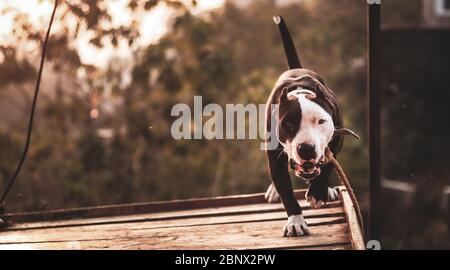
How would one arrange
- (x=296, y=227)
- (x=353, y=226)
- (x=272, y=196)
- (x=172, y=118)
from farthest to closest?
(x=172, y=118) < (x=272, y=196) < (x=296, y=227) < (x=353, y=226)

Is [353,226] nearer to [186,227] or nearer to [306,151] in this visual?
[306,151]

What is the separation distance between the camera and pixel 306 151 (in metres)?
2.55

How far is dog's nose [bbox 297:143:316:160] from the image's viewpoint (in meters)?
2.55

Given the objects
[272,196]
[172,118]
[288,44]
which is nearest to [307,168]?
[288,44]

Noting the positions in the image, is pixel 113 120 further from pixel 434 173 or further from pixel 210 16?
pixel 434 173

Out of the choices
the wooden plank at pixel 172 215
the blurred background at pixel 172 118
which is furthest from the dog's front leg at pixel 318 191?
the blurred background at pixel 172 118

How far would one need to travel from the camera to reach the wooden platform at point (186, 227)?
298cm

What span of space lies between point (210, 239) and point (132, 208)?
1.02 metres

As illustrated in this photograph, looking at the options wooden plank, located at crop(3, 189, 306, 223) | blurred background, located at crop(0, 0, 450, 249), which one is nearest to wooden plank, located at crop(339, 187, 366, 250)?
wooden plank, located at crop(3, 189, 306, 223)

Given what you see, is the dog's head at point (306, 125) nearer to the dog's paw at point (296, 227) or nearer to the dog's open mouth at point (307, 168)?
the dog's open mouth at point (307, 168)

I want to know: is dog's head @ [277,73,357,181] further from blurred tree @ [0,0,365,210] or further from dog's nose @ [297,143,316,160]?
blurred tree @ [0,0,365,210]

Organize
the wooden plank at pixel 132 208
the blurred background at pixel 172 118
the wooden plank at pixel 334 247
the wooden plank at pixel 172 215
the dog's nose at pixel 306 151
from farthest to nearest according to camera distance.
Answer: the blurred background at pixel 172 118 → the wooden plank at pixel 132 208 → the wooden plank at pixel 172 215 → the wooden plank at pixel 334 247 → the dog's nose at pixel 306 151

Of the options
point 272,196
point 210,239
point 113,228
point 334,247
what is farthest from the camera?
point 272,196
